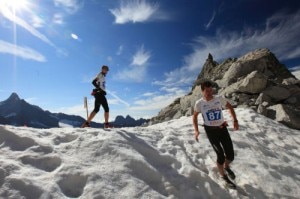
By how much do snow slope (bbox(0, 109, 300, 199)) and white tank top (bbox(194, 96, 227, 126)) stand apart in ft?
5.41

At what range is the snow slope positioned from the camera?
278 inches

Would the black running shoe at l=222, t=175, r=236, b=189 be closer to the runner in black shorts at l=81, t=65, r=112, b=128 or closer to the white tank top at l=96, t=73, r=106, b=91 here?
the runner in black shorts at l=81, t=65, r=112, b=128

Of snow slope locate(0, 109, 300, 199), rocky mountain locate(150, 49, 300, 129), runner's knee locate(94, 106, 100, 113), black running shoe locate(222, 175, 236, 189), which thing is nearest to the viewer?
snow slope locate(0, 109, 300, 199)

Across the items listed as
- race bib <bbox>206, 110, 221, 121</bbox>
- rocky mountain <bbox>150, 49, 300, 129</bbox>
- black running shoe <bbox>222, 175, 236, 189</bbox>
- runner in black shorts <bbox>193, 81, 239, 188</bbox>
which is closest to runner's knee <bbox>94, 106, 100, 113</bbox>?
runner in black shorts <bbox>193, 81, 239, 188</bbox>

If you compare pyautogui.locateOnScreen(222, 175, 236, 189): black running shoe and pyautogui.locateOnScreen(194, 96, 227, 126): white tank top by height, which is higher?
pyautogui.locateOnScreen(194, 96, 227, 126): white tank top

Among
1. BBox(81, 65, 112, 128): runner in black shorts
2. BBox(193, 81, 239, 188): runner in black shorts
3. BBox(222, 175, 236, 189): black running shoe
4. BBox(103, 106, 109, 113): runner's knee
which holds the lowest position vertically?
BBox(222, 175, 236, 189): black running shoe

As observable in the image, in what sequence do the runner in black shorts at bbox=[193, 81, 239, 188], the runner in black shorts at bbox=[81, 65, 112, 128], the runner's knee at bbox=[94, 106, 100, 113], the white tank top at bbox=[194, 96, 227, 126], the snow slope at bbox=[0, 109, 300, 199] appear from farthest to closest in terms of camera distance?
1. the runner's knee at bbox=[94, 106, 100, 113]
2. the runner in black shorts at bbox=[81, 65, 112, 128]
3. the white tank top at bbox=[194, 96, 227, 126]
4. the runner in black shorts at bbox=[193, 81, 239, 188]
5. the snow slope at bbox=[0, 109, 300, 199]

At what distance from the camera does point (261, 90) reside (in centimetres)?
2116

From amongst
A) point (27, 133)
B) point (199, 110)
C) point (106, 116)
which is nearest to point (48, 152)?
point (27, 133)

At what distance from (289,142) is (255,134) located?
1.60 m

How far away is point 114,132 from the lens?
10.7 metres

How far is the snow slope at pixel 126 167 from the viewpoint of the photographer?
7070mm

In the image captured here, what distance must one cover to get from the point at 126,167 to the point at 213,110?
3.34 meters

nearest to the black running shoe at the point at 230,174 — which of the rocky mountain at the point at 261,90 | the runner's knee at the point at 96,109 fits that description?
the runner's knee at the point at 96,109
